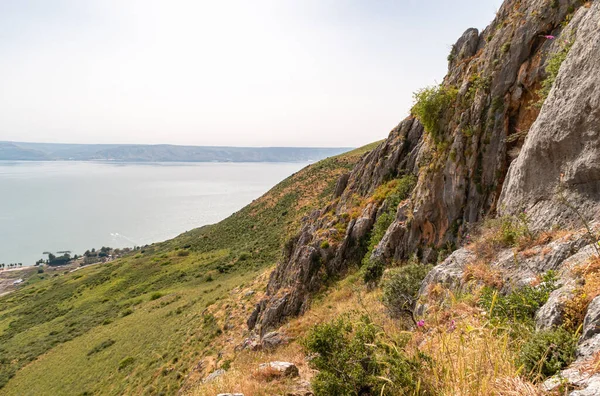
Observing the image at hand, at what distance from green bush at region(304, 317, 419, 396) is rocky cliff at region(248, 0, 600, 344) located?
4519 millimetres

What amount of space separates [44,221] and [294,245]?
24813 centimetres

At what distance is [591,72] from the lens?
5.88m

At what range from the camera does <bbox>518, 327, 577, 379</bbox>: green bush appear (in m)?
2.93

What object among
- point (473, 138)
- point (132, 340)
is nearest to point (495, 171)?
point (473, 138)

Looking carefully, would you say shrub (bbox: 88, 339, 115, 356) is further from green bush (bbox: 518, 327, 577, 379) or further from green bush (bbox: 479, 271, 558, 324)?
green bush (bbox: 518, 327, 577, 379)

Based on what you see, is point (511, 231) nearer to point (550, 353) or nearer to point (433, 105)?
point (550, 353)

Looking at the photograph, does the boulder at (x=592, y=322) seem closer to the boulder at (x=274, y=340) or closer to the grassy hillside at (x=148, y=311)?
the boulder at (x=274, y=340)

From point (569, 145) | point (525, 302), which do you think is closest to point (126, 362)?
point (525, 302)

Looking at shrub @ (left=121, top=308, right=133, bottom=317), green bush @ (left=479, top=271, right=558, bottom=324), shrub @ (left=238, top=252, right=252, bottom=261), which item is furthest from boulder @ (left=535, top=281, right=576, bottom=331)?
shrub @ (left=121, top=308, right=133, bottom=317)

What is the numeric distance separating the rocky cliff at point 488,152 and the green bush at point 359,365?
14.8 feet

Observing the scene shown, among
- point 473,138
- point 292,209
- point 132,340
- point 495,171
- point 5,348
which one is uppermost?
→ point 473,138

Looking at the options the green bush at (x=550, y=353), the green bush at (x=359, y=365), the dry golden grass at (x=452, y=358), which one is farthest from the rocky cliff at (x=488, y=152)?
the green bush at (x=359, y=365)

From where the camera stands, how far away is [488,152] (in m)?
10.2

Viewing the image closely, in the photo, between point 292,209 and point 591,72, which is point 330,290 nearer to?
point 591,72
